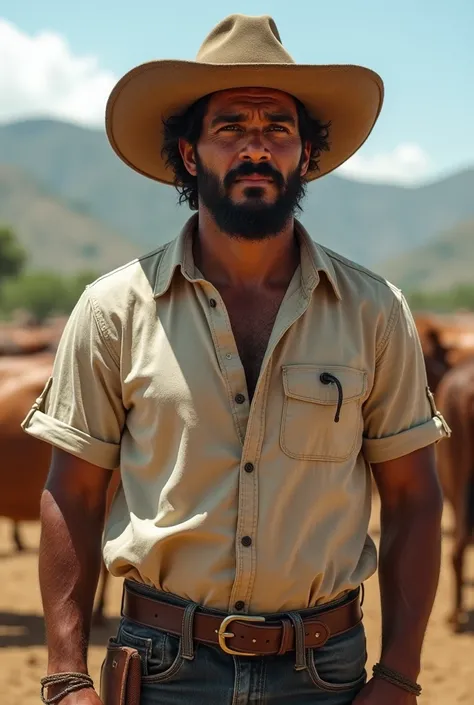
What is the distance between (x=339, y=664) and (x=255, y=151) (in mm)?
1218

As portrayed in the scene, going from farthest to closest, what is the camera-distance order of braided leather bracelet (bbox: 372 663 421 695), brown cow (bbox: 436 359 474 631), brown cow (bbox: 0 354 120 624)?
brown cow (bbox: 436 359 474 631) < brown cow (bbox: 0 354 120 624) < braided leather bracelet (bbox: 372 663 421 695)

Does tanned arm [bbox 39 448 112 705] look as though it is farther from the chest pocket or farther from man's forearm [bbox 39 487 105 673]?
the chest pocket

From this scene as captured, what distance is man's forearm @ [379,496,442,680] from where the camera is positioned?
2.65m

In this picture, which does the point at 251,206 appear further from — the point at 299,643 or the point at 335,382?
the point at 299,643

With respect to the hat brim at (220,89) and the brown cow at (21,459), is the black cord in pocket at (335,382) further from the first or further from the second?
the brown cow at (21,459)

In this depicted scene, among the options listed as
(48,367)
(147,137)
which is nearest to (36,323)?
(48,367)

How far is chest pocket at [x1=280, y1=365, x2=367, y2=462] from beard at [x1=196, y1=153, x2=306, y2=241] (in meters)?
0.38

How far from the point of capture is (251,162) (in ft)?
8.88

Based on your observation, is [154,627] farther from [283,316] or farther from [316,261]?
[316,261]

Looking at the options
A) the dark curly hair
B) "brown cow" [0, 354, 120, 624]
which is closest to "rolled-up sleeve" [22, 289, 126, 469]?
the dark curly hair

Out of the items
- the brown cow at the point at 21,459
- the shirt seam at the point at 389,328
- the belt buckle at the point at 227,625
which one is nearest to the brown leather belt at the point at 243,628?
the belt buckle at the point at 227,625

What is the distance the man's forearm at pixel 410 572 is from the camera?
8.70 feet

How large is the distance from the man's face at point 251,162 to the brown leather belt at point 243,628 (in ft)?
2.99

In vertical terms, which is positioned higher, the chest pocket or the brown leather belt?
the chest pocket
